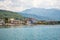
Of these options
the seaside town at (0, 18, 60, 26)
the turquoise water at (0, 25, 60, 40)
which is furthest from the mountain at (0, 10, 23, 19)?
the turquoise water at (0, 25, 60, 40)

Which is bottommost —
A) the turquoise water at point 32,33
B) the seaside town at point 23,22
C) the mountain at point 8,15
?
the turquoise water at point 32,33

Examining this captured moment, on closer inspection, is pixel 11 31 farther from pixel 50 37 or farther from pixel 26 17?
pixel 50 37

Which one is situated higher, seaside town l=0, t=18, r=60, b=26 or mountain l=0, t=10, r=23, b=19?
mountain l=0, t=10, r=23, b=19

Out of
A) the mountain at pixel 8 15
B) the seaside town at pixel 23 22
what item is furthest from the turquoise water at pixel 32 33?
the mountain at pixel 8 15

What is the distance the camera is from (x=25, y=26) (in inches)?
136

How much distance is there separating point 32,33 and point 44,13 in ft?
1.51

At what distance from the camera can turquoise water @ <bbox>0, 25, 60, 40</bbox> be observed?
A: 3.39m

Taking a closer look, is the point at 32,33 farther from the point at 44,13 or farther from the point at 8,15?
the point at 8,15

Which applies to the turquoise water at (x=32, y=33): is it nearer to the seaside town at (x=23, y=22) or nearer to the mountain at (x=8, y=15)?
the seaside town at (x=23, y=22)

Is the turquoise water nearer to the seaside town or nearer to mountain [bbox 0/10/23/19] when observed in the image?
the seaside town

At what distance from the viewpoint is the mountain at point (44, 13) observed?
136 inches

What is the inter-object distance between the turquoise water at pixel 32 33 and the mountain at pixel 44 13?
18 cm

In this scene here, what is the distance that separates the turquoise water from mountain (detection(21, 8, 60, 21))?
0.58 feet

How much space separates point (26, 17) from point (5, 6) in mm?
467
